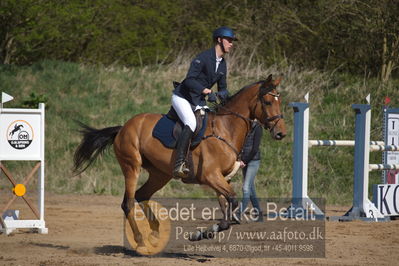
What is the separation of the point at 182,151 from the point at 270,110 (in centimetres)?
112

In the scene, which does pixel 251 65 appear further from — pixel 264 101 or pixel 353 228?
pixel 264 101

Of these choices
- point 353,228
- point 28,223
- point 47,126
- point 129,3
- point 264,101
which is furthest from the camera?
point 129,3

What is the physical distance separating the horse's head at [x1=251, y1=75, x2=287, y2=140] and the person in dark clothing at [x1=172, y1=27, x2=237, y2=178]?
459mm

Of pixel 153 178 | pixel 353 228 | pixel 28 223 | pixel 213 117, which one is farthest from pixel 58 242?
pixel 353 228

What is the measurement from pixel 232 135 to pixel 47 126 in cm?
1044

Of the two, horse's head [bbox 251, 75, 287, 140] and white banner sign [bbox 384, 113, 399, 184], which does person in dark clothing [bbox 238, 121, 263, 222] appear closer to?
horse's head [bbox 251, 75, 287, 140]

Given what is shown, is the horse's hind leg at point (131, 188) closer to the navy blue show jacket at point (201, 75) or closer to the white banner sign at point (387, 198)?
the navy blue show jacket at point (201, 75)

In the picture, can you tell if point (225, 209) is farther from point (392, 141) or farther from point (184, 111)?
point (392, 141)

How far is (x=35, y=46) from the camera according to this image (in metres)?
21.5

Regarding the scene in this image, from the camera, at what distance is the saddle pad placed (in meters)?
7.48

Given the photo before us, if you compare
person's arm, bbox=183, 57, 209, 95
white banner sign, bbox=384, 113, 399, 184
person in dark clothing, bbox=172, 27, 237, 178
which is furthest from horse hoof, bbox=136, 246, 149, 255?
white banner sign, bbox=384, 113, 399, 184

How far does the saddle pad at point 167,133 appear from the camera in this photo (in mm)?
7477

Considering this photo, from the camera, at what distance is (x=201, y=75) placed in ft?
24.5

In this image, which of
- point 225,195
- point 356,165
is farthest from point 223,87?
point 356,165
